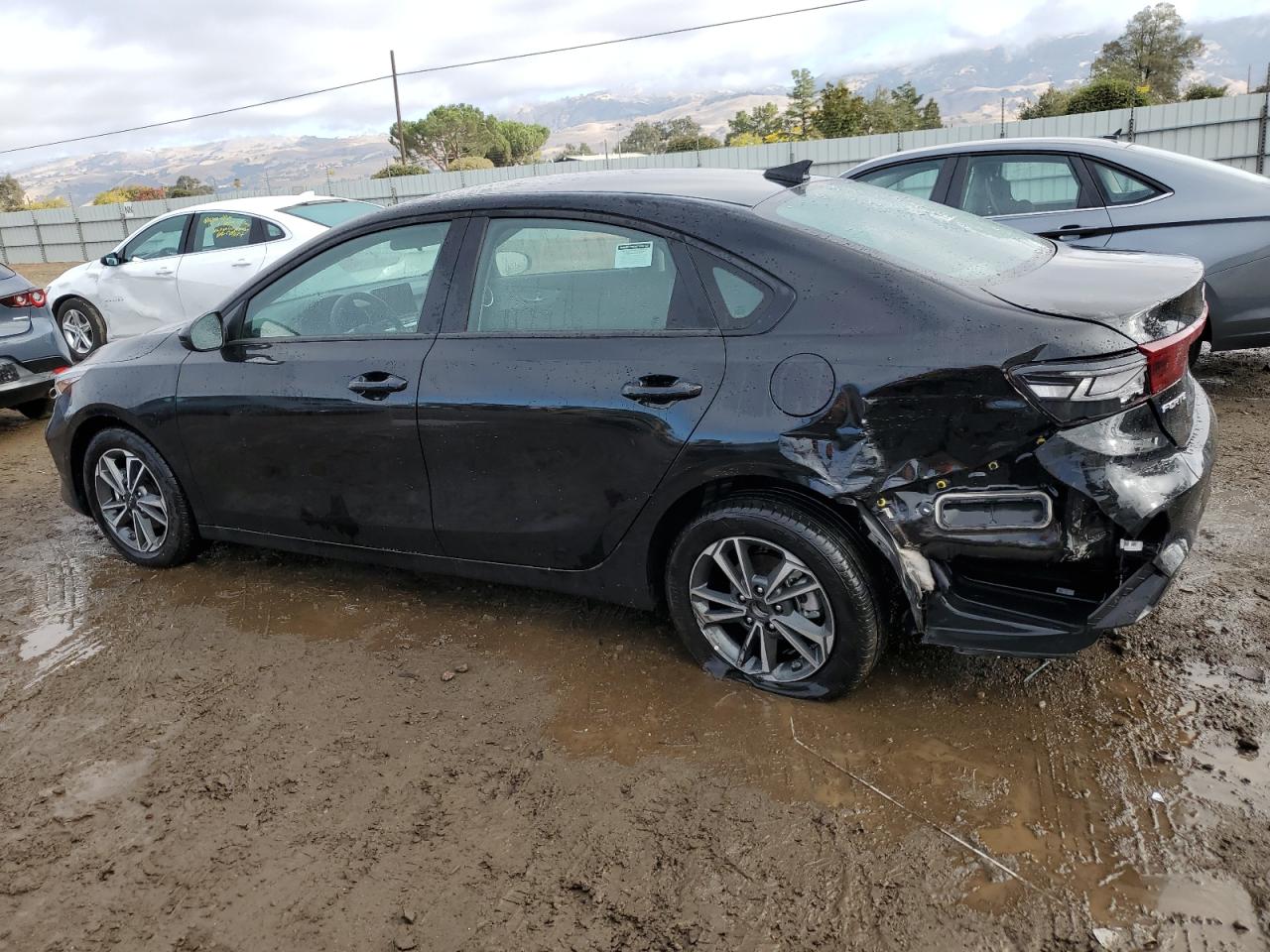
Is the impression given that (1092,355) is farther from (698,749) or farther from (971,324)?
(698,749)

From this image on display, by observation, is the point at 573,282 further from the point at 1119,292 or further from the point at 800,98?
the point at 800,98

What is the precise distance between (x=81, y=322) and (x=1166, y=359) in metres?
10.4

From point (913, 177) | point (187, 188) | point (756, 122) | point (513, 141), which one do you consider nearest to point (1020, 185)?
point (913, 177)

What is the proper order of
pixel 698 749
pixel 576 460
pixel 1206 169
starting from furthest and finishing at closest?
pixel 1206 169
pixel 576 460
pixel 698 749

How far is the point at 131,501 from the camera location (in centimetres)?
448


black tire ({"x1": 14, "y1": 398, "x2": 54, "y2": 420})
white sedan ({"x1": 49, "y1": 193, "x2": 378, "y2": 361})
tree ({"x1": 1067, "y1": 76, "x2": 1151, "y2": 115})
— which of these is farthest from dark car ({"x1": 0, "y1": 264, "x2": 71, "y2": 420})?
tree ({"x1": 1067, "y1": 76, "x2": 1151, "y2": 115})

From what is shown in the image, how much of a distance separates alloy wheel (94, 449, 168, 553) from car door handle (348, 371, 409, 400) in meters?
1.41

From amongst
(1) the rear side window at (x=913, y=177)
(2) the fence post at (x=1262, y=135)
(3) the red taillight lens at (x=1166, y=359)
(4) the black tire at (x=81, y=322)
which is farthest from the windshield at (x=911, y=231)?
(2) the fence post at (x=1262, y=135)

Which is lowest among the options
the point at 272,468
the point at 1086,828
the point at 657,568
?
the point at 1086,828

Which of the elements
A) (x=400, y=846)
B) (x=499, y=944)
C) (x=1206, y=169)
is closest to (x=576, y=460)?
(x=400, y=846)

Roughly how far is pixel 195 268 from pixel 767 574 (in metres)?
7.95

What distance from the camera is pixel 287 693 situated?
340cm

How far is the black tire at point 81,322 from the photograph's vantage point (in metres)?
9.88

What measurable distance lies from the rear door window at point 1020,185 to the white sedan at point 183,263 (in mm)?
5206
